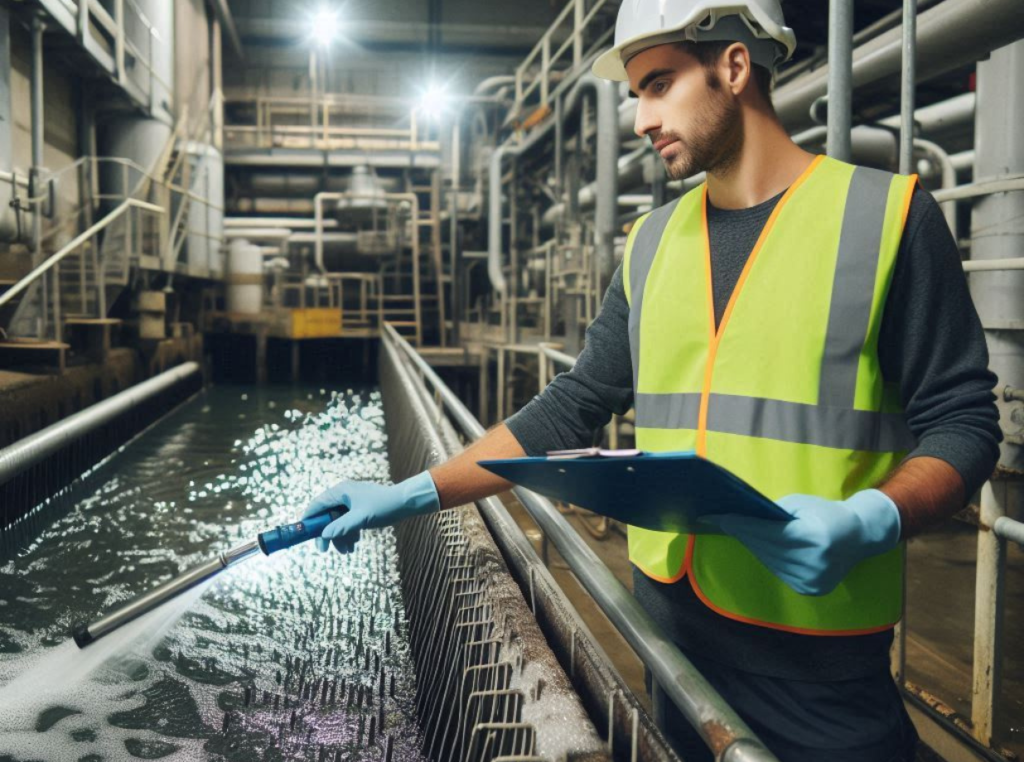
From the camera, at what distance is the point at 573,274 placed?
9.19 metres

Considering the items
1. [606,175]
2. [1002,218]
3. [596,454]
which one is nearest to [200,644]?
[596,454]

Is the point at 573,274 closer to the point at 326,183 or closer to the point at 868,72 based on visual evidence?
the point at 868,72

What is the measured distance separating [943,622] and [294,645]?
3137 mm

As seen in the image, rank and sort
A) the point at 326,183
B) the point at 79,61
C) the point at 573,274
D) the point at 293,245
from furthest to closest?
the point at 326,183
the point at 293,245
the point at 79,61
the point at 573,274

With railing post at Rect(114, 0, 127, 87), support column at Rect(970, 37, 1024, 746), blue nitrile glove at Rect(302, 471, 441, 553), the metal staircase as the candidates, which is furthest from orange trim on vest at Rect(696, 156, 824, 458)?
railing post at Rect(114, 0, 127, 87)

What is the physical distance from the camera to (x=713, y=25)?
1.40 meters

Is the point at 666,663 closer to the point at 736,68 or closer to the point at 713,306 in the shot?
the point at 713,306

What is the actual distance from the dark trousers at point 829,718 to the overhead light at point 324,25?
24106mm

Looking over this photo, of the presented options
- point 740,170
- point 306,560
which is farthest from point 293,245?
point 740,170

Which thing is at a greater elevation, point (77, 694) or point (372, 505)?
point (372, 505)

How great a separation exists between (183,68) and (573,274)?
36.3ft

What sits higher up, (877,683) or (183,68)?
(183,68)

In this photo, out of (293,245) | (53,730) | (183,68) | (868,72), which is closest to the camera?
(53,730)

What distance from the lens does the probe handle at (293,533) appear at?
169cm
